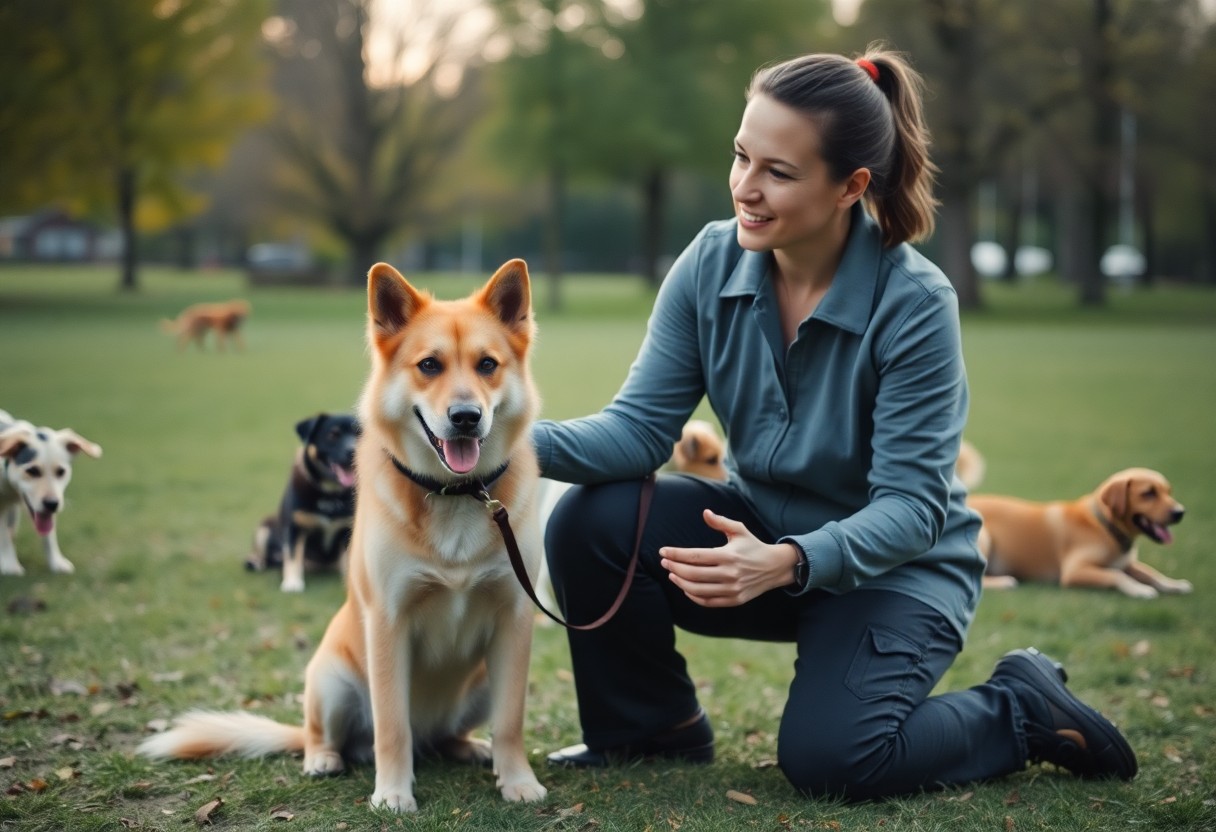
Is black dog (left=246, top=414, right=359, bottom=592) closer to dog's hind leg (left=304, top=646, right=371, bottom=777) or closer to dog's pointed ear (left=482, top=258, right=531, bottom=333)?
dog's hind leg (left=304, top=646, right=371, bottom=777)

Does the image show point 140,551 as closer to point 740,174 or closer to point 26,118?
point 740,174

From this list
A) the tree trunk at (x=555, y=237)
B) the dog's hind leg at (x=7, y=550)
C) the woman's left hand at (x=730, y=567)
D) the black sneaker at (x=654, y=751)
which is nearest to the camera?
the woman's left hand at (x=730, y=567)

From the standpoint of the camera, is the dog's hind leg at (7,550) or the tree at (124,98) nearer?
the dog's hind leg at (7,550)

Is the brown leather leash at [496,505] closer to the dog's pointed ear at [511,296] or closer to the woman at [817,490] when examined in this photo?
the woman at [817,490]

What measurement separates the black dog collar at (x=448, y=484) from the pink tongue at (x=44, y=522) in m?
3.11

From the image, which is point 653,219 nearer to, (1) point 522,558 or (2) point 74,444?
(2) point 74,444

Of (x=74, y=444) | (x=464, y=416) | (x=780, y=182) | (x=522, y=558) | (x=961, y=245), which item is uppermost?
(x=780, y=182)

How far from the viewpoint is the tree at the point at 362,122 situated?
120 feet

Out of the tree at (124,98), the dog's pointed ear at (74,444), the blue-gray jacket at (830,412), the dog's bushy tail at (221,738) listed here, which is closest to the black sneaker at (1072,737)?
the blue-gray jacket at (830,412)

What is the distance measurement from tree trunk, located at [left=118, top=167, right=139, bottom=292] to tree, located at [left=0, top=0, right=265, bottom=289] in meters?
0.04

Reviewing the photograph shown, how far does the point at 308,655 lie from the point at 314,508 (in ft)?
4.41

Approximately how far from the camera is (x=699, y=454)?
222 inches

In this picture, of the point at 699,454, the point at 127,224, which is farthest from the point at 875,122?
the point at 127,224

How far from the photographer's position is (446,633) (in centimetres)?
295
